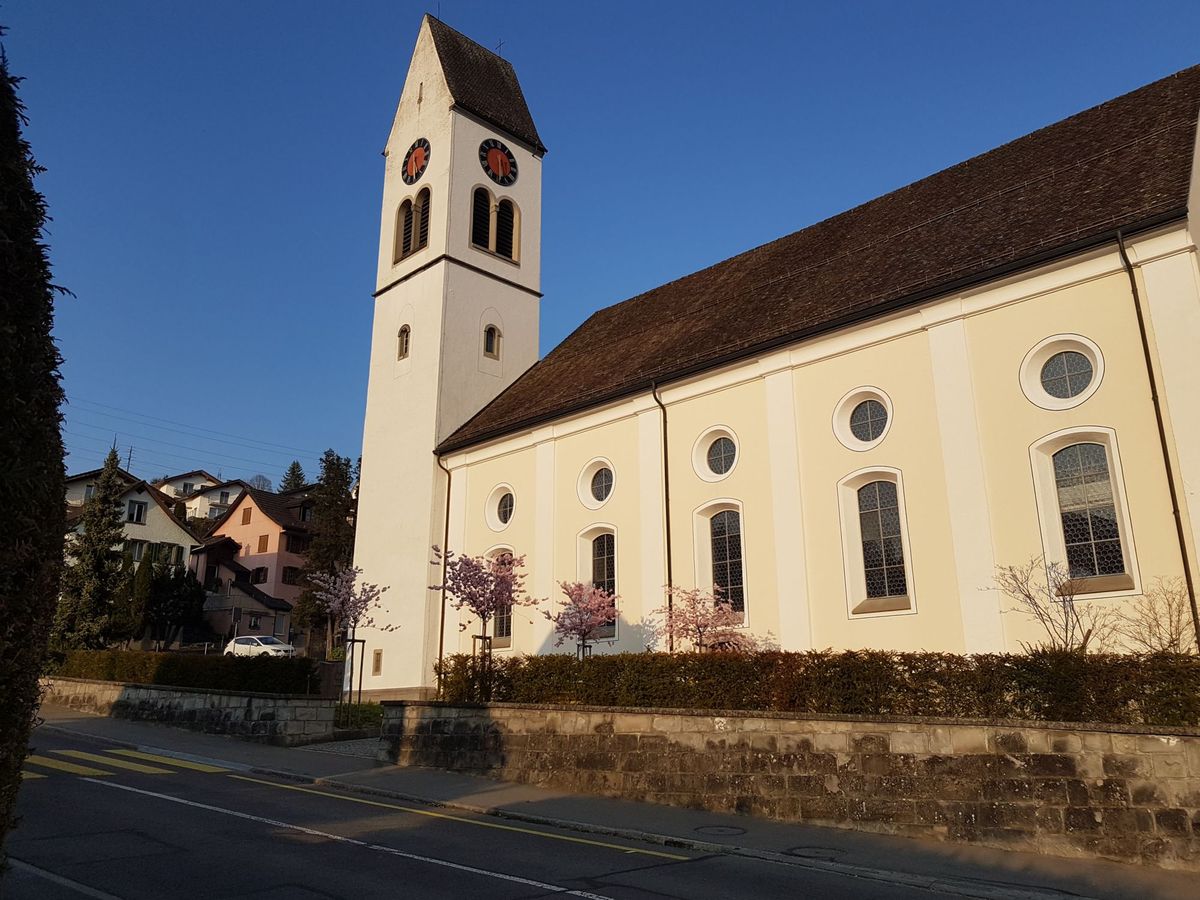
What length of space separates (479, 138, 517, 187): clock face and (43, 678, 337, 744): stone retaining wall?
63.7 ft

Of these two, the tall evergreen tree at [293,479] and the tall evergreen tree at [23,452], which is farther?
the tall evergreen tree at [293,479]

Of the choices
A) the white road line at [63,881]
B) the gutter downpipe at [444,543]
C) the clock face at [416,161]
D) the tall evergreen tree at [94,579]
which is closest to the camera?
the white road line at [63,881]

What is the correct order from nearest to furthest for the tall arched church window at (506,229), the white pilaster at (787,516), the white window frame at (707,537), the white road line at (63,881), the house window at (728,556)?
1. the white road line at (63,881)
2. the white pilaster at (787,516)
3. the white window frame at (707,537)
4. the house window at (728,556)
5. the tall arched church window at (506,229)

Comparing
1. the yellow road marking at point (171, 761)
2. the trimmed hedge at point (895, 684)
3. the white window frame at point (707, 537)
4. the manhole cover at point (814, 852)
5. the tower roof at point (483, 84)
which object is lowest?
the manhole cover at point (814, 852)

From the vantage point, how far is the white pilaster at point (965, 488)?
1484cm

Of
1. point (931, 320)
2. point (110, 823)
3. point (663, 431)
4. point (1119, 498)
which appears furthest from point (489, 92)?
point (110, 823)

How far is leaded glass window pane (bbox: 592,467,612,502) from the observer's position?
22625mm

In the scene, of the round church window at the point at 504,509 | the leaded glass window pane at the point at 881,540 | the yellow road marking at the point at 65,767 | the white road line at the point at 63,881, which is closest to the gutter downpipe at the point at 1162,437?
the leaded glass window pane at the point at 881,540

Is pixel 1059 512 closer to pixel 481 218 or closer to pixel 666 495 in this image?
pixel 666 495

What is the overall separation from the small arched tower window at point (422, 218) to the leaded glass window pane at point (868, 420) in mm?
18493

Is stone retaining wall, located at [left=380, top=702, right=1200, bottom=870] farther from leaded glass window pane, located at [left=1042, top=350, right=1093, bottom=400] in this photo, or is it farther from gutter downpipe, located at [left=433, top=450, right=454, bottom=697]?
gutter downpipe, located at [left=433, top=450, right=454, bottom=697]

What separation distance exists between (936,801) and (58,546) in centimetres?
993

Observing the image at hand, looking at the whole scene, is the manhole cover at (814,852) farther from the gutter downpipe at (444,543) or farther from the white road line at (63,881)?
the gutter downpipe at (444,543)

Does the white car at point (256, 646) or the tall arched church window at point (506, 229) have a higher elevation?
the tall arched church window at point (506, 229)
